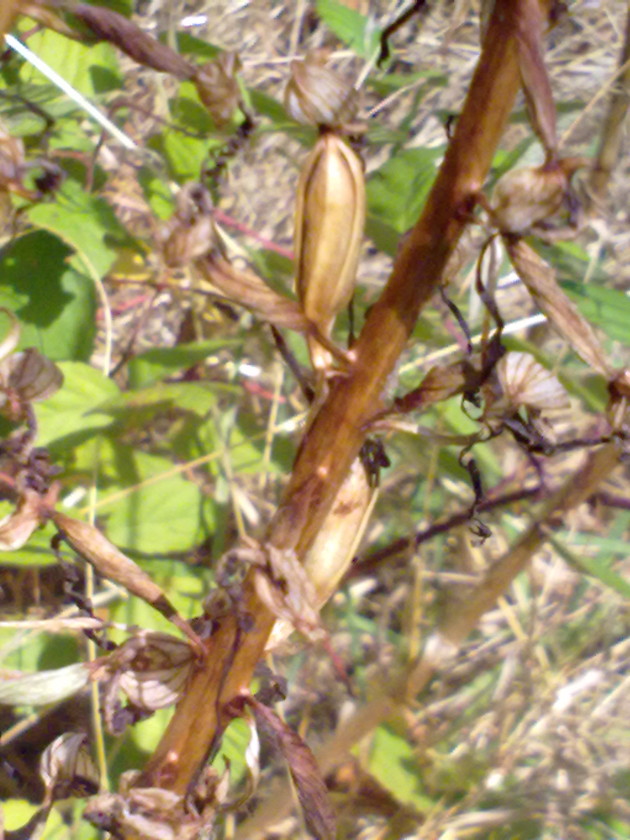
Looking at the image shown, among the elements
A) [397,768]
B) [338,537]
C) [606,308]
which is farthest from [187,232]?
[397,768]

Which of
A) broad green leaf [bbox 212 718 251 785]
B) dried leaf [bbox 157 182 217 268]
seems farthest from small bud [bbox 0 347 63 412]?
broad green leaf [bbox 212 718 251 785]

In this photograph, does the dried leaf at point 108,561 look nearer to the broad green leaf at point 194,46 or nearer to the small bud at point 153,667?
the small bud at point 153,667

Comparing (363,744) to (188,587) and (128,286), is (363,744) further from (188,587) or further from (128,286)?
(128,286)

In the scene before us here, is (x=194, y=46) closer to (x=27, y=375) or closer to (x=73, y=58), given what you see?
(x=73, y=58)

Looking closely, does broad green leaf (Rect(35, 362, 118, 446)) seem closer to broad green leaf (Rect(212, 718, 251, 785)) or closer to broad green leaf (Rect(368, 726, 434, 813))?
broad green leaf (Rect(212, 718, 251, 785))

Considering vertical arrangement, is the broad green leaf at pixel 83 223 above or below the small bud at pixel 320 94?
below

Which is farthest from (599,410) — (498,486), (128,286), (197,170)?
(128,286)

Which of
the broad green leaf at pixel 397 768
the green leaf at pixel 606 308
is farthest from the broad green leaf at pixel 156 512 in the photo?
the green leaf at pixel 606 308
